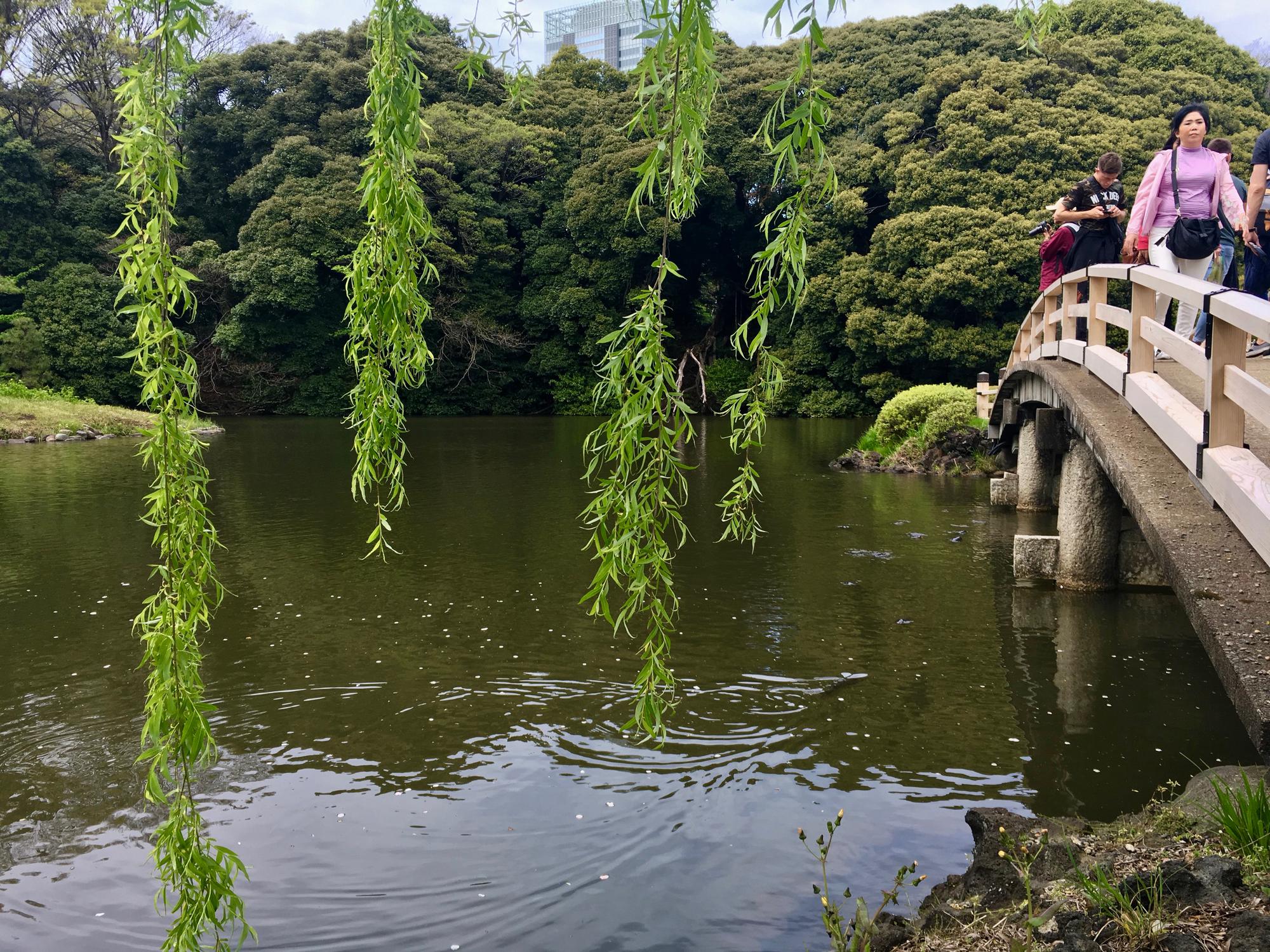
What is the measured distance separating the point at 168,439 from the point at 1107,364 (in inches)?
252

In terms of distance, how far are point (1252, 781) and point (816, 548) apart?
21.8 ft

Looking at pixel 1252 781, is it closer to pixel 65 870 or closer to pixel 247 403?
pixel 65 870

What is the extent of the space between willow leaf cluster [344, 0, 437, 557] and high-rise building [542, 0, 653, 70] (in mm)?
604

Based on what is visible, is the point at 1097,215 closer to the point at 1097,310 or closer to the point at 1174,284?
the point at 1097,310

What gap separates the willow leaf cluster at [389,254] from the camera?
305cm

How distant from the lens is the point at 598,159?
30969mm

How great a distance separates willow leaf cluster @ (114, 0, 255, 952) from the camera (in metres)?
2.59

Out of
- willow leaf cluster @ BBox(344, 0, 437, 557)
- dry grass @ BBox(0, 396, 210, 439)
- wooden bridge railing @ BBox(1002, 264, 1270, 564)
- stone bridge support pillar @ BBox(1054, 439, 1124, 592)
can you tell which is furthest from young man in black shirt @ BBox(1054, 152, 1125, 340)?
dry grass @ BBox(0, 396, 210, 439)

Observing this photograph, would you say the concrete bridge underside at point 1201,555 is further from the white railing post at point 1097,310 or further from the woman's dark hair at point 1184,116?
the woman's dark hair at point 1184,116

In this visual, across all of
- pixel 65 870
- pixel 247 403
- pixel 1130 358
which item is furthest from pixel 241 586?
pixel 247 403

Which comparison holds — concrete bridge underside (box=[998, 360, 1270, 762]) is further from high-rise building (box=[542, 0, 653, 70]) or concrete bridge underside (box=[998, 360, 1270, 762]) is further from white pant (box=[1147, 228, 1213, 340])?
high-rise building (box=[542, 0, 653, 70])

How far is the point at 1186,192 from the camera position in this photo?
735cm

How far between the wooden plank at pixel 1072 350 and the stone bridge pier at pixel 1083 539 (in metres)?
0.53

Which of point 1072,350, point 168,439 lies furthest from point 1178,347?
point 168,439
